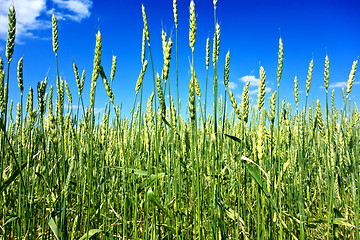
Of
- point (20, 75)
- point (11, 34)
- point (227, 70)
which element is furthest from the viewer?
point (227, 70)

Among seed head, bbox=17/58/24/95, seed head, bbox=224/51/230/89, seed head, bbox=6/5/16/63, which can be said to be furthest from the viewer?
seed head, bbox=224/51/230/89

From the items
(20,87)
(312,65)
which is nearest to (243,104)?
(312,65)

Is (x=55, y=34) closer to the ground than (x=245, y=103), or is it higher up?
higher up

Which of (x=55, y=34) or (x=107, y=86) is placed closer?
(x=107, y=86)

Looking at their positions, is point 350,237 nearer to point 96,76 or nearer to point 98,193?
point 98,193

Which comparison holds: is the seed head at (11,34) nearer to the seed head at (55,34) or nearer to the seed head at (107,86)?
the seed head at (55,34)

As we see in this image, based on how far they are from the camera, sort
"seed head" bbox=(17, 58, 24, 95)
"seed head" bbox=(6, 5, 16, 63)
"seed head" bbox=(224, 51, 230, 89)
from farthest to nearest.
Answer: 1. "seed head" bbox=(224, 51, 230, 89)
2. "seed head" bbox=(17, 58, 24, 95)
3. "seed head" bbox=(6, 5, 16, 63)

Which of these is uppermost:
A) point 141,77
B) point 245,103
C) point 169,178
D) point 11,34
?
point 11,34

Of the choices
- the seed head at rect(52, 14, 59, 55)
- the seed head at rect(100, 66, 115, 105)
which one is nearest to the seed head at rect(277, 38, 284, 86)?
the seed head at rect(100, 66, 115, 105)

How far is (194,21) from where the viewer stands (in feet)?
3.67

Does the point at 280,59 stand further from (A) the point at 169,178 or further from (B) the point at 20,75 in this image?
(B) the point at 20,75

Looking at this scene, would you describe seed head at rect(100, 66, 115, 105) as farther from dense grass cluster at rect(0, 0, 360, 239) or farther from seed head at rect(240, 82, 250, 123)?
seed head at rect(240, 82, 250, 123)

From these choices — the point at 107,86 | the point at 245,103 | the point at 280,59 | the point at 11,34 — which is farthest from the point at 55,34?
the point at 280,59

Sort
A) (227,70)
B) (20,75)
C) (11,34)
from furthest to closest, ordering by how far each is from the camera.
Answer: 1. (227,70)
2. (20,75)
3. (11,34)
